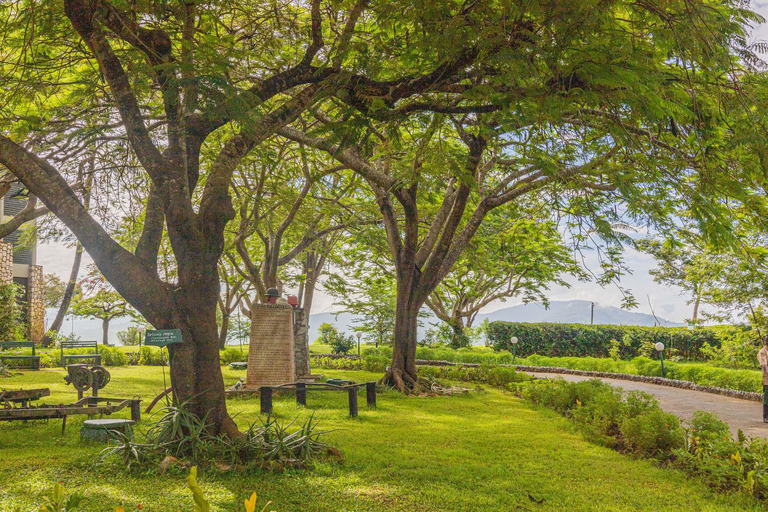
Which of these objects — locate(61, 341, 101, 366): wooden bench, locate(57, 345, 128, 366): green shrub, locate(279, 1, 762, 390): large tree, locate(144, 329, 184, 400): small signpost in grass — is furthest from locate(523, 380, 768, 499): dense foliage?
locate(57, 345, 128, 366): green shrub

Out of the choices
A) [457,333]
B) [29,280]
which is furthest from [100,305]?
[457,333]

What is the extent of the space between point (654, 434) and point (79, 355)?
17129 millimetres

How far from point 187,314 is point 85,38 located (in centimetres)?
322

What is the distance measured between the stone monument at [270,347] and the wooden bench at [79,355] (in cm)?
792

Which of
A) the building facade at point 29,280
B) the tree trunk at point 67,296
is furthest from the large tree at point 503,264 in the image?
the building facade at point 29,280

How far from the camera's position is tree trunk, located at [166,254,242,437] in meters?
6.16

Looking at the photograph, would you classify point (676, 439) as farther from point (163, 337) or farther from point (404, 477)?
point (163, 337)

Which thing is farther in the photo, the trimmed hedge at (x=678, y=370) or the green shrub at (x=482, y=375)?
the green shrub at (x=482, y=375)

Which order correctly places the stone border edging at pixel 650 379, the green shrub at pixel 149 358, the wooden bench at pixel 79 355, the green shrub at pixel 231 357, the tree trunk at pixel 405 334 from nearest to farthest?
the stone border edging at pixel 650 379
the tree trunk at pixel 405 334
the wooden bench at pixel 79 355
the green shrub at pixel 231 357
the green shrub at pixel 149 358

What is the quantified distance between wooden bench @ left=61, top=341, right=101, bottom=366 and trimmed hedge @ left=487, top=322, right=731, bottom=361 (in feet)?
56.7

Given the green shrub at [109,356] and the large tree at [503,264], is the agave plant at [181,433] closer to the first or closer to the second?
the large tree at [503,264]

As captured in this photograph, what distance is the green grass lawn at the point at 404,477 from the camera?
4844mm

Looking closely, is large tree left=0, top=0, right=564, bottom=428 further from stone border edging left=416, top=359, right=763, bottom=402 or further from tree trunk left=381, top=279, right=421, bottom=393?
stone border edging left=416, top=359, right=763, bottom=402

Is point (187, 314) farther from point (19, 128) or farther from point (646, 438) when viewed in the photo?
point (646, 438)
